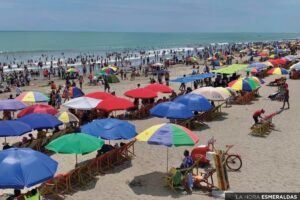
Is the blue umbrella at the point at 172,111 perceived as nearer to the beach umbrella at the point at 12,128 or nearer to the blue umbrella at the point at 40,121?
the blue umbrella at the point at 40,121

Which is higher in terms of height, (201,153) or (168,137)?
(168,137)

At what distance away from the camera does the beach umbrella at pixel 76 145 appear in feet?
34.1

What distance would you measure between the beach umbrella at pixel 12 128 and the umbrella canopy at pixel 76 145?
2255 mm

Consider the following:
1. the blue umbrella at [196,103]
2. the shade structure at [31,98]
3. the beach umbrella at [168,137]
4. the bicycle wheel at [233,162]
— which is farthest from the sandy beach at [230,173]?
the shade structure at [31,98]

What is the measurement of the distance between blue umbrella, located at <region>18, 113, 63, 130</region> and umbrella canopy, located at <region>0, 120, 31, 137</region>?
0.56 metres

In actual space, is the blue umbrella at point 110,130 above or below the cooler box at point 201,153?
above

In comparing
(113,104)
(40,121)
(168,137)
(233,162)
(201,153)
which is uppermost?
(168,137)

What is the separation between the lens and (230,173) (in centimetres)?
1193

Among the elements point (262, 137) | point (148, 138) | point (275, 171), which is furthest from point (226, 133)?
point (148, 138)

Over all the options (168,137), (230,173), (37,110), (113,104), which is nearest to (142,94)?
(113,104)

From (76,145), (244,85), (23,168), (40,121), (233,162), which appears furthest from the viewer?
(244,85)

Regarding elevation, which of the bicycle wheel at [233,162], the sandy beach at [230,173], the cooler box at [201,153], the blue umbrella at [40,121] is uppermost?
the blue umbrella at [40,121]

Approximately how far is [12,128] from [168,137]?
499cm

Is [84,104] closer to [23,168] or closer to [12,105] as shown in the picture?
[12,105]
